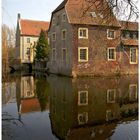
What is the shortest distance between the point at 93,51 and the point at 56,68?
2840 millimetres

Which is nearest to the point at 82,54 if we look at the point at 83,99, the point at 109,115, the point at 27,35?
the point at 83,99

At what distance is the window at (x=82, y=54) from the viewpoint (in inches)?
601

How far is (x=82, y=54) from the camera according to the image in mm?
15398

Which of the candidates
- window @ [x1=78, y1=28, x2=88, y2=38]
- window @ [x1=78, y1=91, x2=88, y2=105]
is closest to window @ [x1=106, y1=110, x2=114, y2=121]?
window @ [x1=78, y1=91, x2=88, y2=105]

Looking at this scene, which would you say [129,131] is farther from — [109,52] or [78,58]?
[109,52]

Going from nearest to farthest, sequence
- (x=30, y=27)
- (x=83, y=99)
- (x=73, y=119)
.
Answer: (x=73, y=119) → (x=83, y=99) → (x=30, y=27)

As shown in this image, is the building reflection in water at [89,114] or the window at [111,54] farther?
the window at [111,54]

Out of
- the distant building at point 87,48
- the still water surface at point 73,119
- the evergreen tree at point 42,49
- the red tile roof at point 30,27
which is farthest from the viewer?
the red tile roof at point 30,27

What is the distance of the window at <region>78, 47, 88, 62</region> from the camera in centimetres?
1527

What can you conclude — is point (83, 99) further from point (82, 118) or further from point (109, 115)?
point (82, 118)

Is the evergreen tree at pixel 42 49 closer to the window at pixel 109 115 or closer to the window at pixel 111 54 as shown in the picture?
the window at pixel 111 54

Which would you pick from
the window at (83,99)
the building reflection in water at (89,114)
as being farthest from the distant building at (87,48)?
the building reflection in water at (89,114)

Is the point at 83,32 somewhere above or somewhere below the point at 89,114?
above

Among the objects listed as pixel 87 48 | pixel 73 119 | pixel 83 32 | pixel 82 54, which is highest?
pixel 83 32
